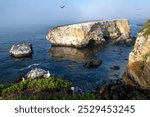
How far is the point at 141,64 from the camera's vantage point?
44062 mm

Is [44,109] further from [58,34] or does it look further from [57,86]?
[58,34]

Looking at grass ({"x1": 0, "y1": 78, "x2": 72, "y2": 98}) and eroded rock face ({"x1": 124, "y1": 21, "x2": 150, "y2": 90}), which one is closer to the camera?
grass ({"x1": 0, "y1": 78, "x2": 72, "y2": 98})

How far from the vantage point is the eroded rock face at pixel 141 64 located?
4256 centimetres

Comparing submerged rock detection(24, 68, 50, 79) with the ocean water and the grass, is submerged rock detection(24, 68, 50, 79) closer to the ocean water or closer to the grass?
the ocean water

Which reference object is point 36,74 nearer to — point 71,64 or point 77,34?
point 71,64

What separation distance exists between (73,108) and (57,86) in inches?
688

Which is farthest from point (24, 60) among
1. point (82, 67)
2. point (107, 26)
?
point (107, 26)

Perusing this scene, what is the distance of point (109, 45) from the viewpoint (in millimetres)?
91938

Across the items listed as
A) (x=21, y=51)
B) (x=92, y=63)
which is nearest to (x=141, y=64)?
(x=92, y=63)

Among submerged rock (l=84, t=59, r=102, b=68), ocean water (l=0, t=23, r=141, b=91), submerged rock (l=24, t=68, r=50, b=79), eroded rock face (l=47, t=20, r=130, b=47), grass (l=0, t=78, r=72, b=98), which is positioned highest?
grass (l=0, t=78, r=72, b=98)

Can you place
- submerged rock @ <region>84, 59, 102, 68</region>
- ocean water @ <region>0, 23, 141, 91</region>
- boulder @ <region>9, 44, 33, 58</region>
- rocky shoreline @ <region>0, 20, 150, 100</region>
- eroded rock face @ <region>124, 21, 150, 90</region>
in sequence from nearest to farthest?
1. rocky shoreline @ <region>0, 20, 150, 100</region>
2. eroded rock face @ <region>124, 21, 150, 90</region>
3. ocean water @ <region>0, 23, 141, 91</region>
4. submerged rock @ <region>84, 59, 102, 68</region>
5. boulder @ <region>9, 44, 33, 58</region>

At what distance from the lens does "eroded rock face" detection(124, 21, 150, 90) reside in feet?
140

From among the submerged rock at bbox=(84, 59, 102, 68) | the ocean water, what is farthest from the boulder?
the submerged rock at bbox=(84, 59, 102, 68)

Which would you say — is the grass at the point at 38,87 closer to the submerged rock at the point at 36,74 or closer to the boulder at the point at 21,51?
the submerged rock at the point at 36,74
